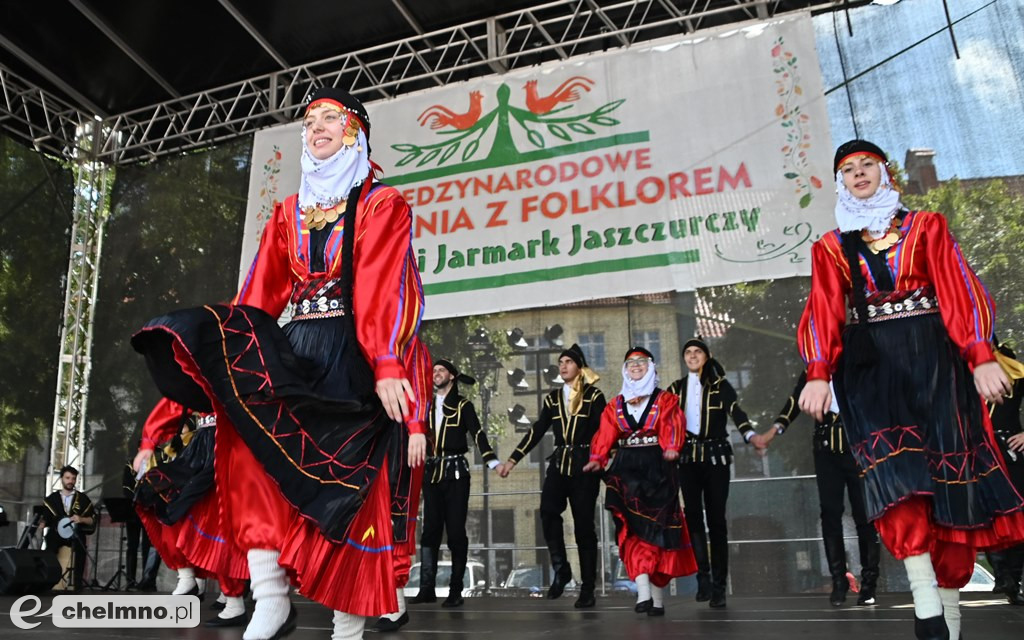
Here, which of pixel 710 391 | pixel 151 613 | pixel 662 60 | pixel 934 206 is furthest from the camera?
pixel 662 60

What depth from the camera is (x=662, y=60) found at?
7590 mm

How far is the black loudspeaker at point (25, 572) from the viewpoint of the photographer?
7.54 metres

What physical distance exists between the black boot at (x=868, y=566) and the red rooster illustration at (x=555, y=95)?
4335mm

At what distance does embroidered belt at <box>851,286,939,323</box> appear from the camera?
2945 millimetres

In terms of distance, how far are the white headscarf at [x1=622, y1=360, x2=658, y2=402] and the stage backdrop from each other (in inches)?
66.2

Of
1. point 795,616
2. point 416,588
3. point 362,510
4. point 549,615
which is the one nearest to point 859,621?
point 795,616

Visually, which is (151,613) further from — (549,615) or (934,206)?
(934,206)

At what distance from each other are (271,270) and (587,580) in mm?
3739

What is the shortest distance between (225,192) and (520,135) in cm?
341

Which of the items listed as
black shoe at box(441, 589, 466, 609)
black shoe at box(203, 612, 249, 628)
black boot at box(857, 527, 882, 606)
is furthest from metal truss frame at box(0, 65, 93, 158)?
black boot at box(857, 527, 882, 606)

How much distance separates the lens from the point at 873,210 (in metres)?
3.07

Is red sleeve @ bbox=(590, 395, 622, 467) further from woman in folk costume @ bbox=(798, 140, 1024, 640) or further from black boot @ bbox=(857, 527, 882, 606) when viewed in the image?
woman in folk costume @ bbox=(798, 140, 1024, 640)

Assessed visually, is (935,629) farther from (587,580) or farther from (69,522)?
(69,522)

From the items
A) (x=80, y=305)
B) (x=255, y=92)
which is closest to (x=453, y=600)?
(x=255, y=92)
